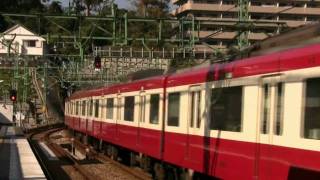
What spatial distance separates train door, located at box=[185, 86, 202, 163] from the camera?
1209 centimetres

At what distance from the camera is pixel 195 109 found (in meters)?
12.3

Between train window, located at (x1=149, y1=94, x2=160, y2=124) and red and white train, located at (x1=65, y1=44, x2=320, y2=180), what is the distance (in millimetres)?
23

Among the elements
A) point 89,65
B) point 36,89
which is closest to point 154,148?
point 89,65

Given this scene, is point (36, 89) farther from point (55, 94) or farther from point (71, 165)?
point (71, 165)

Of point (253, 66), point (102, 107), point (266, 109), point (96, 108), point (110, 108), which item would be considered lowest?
point (96, 108)

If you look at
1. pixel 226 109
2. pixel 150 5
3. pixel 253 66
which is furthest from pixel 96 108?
pixel 150 5

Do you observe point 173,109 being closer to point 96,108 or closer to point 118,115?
point 118,115

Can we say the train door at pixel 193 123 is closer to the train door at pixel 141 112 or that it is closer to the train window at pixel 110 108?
the train door at pixel 141 112

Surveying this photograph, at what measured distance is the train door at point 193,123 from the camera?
12.1 metres

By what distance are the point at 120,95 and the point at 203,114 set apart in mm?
9381

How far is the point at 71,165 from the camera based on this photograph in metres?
22.8

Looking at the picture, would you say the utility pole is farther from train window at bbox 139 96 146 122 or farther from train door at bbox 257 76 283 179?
train door at bbox 257 76 283 179

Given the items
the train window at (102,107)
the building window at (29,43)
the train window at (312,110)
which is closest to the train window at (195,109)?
the train window at (312,110)

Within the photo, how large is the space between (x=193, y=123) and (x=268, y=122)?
3.73 metres
